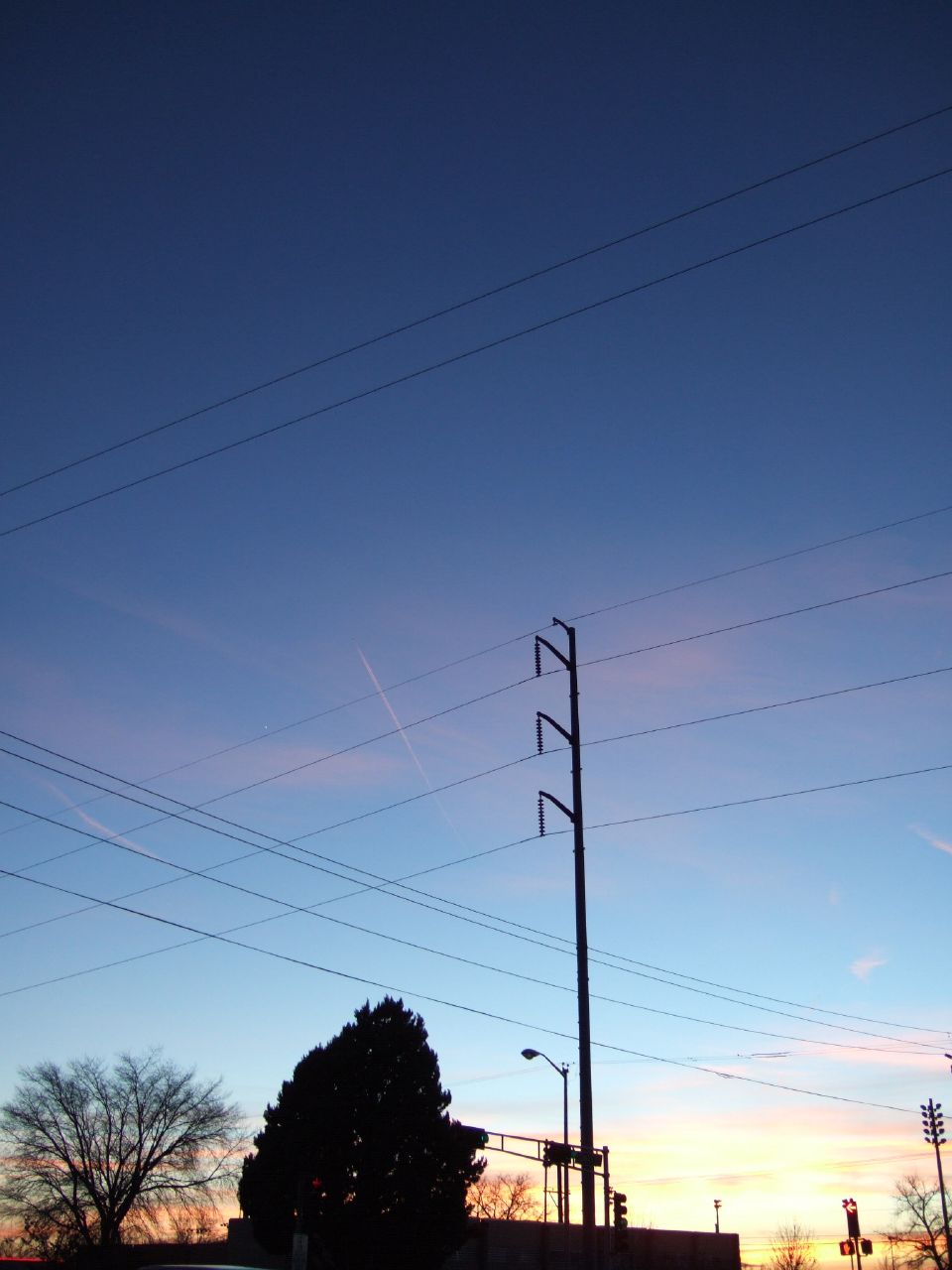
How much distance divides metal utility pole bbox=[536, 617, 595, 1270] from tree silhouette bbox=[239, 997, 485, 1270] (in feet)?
70.7

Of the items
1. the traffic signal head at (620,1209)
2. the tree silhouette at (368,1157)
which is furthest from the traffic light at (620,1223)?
the tree silhouette at (368,1157)

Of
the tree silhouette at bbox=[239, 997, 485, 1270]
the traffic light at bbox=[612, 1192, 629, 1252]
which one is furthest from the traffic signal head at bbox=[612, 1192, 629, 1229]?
the tree silhouette at bbox=[239, 997, 485, 1270]

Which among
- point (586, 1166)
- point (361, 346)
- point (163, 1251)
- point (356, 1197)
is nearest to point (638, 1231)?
point (163, 1251)

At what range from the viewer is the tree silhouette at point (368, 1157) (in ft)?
143

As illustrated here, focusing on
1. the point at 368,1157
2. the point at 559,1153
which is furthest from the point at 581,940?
the point at 368,1157

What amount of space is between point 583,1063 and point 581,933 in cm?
268

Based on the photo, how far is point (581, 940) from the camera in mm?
24078

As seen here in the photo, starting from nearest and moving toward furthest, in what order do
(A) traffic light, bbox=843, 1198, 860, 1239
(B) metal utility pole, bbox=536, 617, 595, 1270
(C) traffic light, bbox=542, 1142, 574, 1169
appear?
(B) metal utility pole, bbox=536, 617, 595, 1270 → (C) traffic light, bbox=542, 1142, 574, 1169 → (A) traffic light, bbox=843, 1198, 860, 1239

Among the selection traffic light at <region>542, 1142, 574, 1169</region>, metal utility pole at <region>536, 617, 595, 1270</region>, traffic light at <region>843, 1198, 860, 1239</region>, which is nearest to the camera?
metal utility pole at <region>536, 617, 595, 1270</region>

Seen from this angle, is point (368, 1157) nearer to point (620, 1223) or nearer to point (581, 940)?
point (620, 1223)

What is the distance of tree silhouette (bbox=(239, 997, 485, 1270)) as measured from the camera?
4347cm

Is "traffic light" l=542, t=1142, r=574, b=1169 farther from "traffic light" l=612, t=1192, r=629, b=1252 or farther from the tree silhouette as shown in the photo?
the tree silhouette

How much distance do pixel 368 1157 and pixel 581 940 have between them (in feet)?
84.2

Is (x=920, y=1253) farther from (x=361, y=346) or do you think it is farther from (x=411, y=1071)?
(x=361, y=346)
